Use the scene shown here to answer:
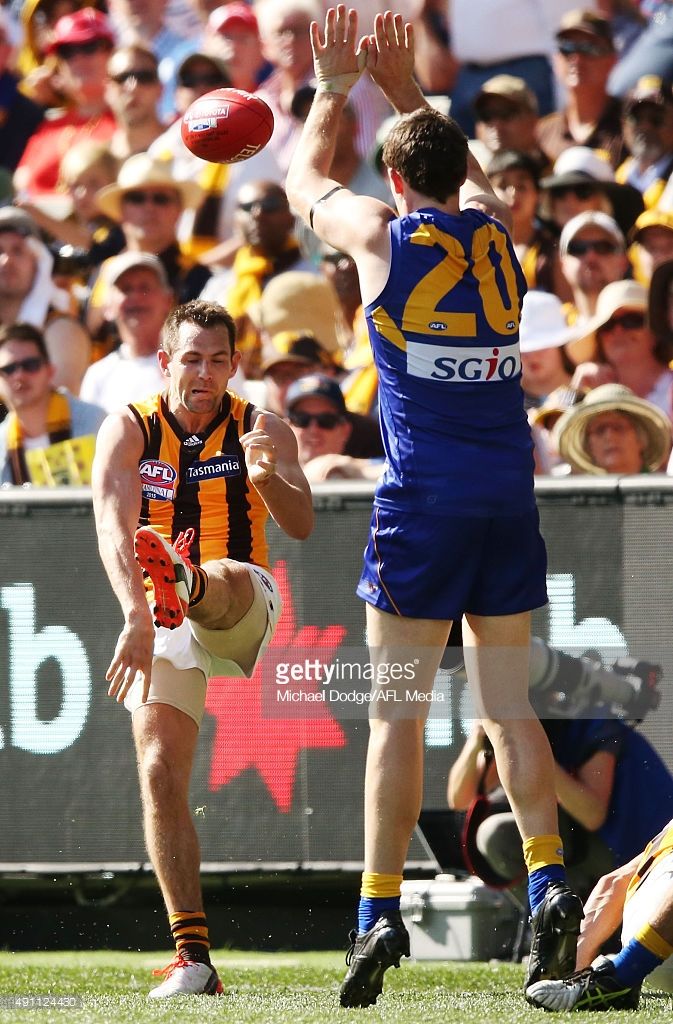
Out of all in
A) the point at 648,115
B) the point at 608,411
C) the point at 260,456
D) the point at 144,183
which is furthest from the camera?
the point at 144,183

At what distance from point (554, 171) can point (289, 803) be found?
14.8 feet

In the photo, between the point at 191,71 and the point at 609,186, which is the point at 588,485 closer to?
the point at 609,186

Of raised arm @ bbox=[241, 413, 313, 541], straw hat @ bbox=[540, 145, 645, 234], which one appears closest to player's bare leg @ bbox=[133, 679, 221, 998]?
raised arm @ bbox=[241, 413, 313, 541]

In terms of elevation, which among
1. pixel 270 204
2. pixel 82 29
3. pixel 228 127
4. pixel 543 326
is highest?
pixel 82 29

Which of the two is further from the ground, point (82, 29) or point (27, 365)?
point (82, 29)

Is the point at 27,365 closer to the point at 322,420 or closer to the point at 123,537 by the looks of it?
the point at 322,420

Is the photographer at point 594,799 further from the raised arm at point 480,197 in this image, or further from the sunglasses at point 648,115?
the sunglasses at point 648,115

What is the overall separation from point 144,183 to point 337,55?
5295 millimetres

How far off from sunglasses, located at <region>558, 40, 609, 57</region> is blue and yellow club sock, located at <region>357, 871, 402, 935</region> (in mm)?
6122

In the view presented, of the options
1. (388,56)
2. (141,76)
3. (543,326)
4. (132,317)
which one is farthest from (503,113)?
(388,56)

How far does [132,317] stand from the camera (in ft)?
29.3

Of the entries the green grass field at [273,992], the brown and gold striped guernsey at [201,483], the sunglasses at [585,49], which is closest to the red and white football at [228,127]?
the brown and gold striped guernsey at [201,483]

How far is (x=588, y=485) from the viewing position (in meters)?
5.50

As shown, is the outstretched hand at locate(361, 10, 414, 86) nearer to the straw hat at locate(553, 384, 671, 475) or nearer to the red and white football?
the red and white football
